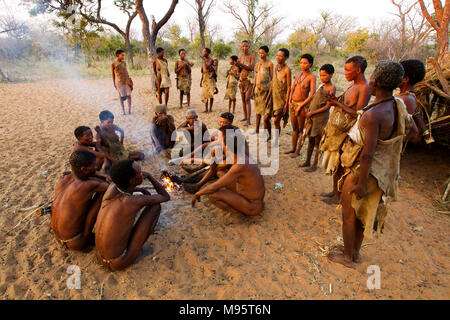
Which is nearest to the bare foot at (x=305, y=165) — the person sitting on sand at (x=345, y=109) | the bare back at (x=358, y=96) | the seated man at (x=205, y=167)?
the person sitting on sand at (x=345, y=109)

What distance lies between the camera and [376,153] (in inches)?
75.2

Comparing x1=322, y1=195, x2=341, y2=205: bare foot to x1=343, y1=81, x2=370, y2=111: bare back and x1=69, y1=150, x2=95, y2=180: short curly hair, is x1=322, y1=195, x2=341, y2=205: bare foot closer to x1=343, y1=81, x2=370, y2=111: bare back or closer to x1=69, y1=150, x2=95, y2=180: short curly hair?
x1=343, y1=81, x2=370, y2=111: bare back

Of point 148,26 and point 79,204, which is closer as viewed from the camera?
point 79,204

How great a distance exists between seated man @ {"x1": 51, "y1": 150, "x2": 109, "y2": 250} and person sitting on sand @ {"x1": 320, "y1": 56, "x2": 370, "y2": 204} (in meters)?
2.28

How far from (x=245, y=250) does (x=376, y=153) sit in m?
1.48

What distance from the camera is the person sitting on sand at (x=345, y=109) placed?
2633 millimetres

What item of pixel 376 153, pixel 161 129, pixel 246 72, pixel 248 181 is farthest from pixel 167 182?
pixel 246 72

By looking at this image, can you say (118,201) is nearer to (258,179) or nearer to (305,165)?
(258,179)

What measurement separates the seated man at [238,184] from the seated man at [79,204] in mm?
988

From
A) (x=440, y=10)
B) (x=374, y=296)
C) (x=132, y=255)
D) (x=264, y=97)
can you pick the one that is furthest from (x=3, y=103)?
(x=440, y=10)

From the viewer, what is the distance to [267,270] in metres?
A: 2.36

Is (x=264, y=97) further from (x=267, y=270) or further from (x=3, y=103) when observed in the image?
(x=3, y=103)

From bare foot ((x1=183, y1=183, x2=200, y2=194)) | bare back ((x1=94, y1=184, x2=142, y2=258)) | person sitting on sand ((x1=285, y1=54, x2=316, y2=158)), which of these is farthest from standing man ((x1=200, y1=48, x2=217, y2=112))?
bare back ((x1=94, y1=184, x2=142, y2=258))
